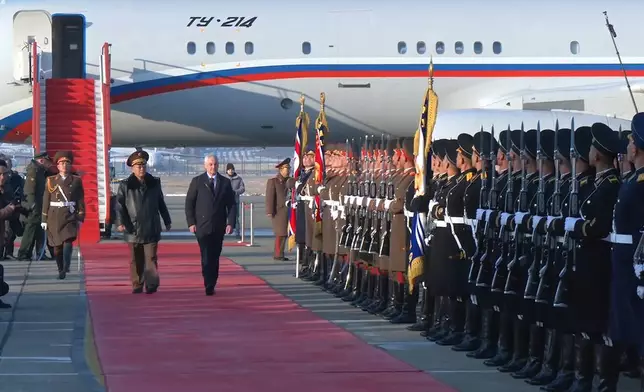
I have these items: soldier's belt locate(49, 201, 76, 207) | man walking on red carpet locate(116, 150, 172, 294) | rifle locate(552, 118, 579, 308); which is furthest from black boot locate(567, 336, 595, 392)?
soldier's belt locate(49, 201, 76, 207)

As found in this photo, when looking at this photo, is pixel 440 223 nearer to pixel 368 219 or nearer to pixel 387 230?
pixel 387 230

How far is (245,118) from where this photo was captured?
1086 inches

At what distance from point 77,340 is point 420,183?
3198mm

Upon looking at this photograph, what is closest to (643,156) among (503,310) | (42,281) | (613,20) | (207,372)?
(503,310)

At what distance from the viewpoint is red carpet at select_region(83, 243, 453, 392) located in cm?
1038

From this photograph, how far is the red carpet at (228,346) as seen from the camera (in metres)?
10.4

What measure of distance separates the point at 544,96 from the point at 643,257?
19.0 metres

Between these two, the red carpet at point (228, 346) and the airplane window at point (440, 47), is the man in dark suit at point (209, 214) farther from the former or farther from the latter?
the airplane window at point (440, 47)

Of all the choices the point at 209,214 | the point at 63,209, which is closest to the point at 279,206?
the point at 63,209

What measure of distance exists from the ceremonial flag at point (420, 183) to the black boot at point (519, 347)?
1772 millimetres

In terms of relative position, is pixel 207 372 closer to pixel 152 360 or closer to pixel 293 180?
pixel 152 360

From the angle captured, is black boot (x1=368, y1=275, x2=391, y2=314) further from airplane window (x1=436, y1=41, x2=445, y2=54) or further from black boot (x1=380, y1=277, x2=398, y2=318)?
airplane window (x1=436, y1=41, x2=445, y2=54)

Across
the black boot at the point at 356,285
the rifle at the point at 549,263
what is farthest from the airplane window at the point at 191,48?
the rifle at the point at 549,263

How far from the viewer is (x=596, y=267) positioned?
31.5 feet
